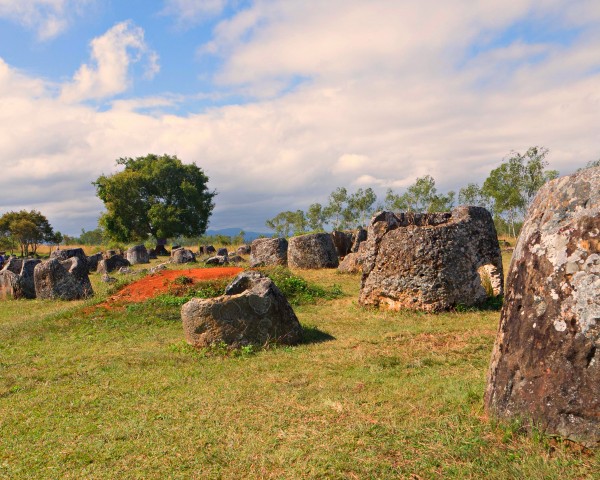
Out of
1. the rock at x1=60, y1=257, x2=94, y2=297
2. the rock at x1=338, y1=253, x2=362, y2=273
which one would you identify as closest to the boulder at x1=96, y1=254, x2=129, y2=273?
the rock at x1=60, y1=257, x2=94, y2=297

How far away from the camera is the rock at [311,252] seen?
25.0 meters

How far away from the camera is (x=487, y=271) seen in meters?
13.2

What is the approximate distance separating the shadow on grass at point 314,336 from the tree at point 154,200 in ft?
156

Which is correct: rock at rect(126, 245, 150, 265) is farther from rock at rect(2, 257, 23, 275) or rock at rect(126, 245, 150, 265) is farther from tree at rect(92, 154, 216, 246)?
rock at rect(2, 257, 23, 275)

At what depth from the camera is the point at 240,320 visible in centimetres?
975

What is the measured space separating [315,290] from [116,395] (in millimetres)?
10087

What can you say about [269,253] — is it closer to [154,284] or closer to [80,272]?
[80,272]

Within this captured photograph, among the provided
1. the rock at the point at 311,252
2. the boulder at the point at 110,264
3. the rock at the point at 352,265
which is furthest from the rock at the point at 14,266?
the rock at the point at 352,265

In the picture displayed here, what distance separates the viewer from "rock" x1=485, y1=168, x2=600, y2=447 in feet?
14.3

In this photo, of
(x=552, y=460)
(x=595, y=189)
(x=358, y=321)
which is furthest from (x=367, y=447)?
(x=358, y=321)

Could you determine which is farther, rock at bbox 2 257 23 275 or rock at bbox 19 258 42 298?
rock at bbox 2 257 23 275

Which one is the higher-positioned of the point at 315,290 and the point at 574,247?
the point at 574,247

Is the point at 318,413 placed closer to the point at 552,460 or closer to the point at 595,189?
the point at 552,460

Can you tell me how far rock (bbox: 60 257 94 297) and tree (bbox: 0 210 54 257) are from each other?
56.9 metres
